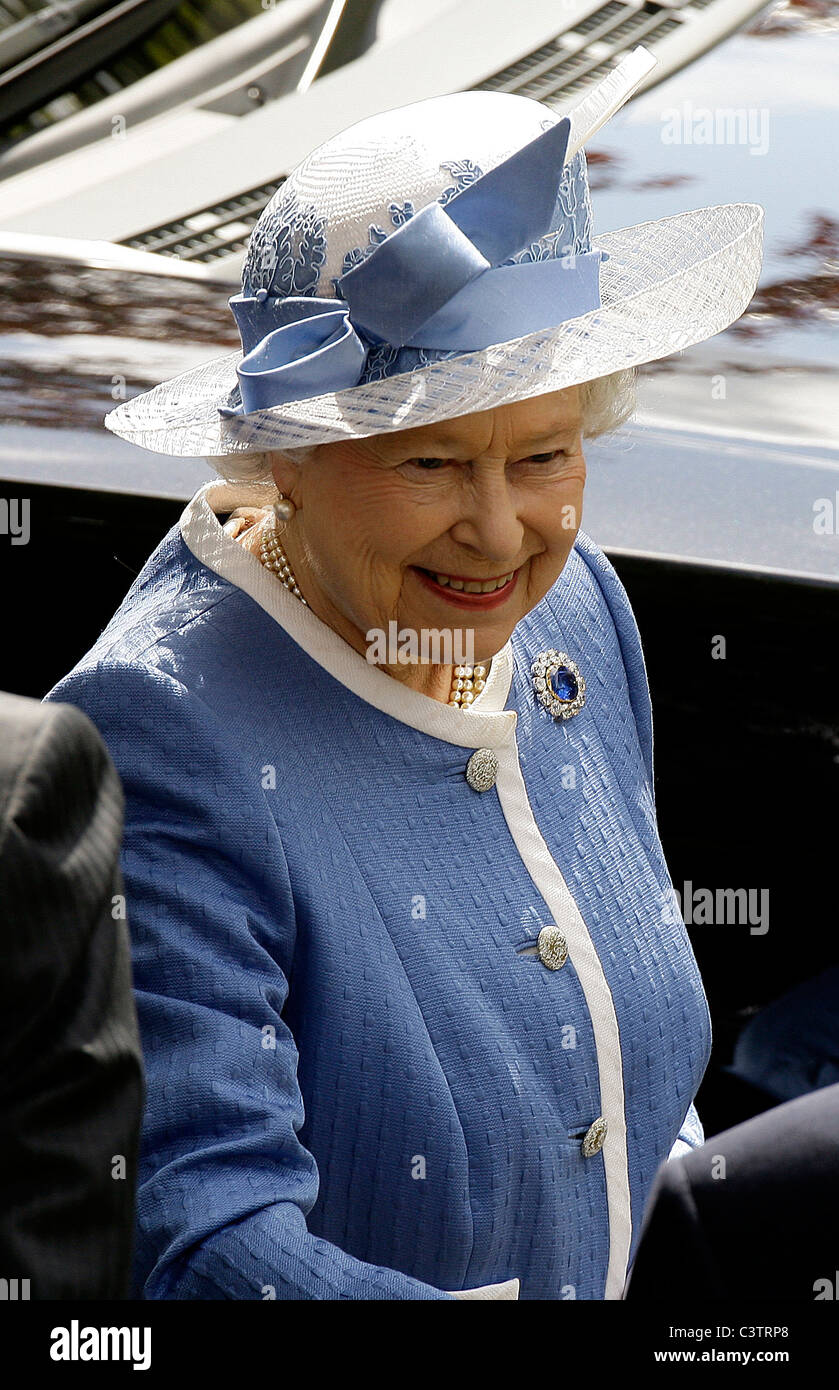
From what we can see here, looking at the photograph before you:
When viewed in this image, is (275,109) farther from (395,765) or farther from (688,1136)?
(688,1136)

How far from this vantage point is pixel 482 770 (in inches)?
69.6

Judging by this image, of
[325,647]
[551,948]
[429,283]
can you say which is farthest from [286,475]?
[551,948]

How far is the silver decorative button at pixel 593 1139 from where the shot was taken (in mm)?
1726

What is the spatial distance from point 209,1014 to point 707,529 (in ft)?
3.74

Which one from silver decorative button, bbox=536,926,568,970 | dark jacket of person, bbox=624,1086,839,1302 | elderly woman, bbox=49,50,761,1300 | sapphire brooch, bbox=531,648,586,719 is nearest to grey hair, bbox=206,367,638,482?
elderly woman, bbox=49,50,761,1300

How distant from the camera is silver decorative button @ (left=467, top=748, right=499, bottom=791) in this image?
1.76 metres

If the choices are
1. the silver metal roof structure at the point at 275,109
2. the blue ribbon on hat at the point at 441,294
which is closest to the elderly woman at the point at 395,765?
the blue ribbon on hat at the point at 441,294

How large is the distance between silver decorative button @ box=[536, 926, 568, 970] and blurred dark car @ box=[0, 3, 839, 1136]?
614 millimetres

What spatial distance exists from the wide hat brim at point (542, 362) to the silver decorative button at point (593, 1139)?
2.48ft

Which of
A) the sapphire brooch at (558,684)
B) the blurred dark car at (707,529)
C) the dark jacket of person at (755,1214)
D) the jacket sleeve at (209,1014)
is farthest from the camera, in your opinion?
the blurred dark car at (707,529)

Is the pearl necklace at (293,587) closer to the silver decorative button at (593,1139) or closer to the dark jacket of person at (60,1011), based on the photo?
the silver decorative button at (593,1139)

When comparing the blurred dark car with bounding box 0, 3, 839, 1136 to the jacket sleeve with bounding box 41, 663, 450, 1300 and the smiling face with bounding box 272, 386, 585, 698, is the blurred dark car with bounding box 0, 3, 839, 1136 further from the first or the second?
the jacket sleeve with bounding box 41, 663, 450, 1300

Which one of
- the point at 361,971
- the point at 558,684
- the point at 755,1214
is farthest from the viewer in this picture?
the point at 558,684
